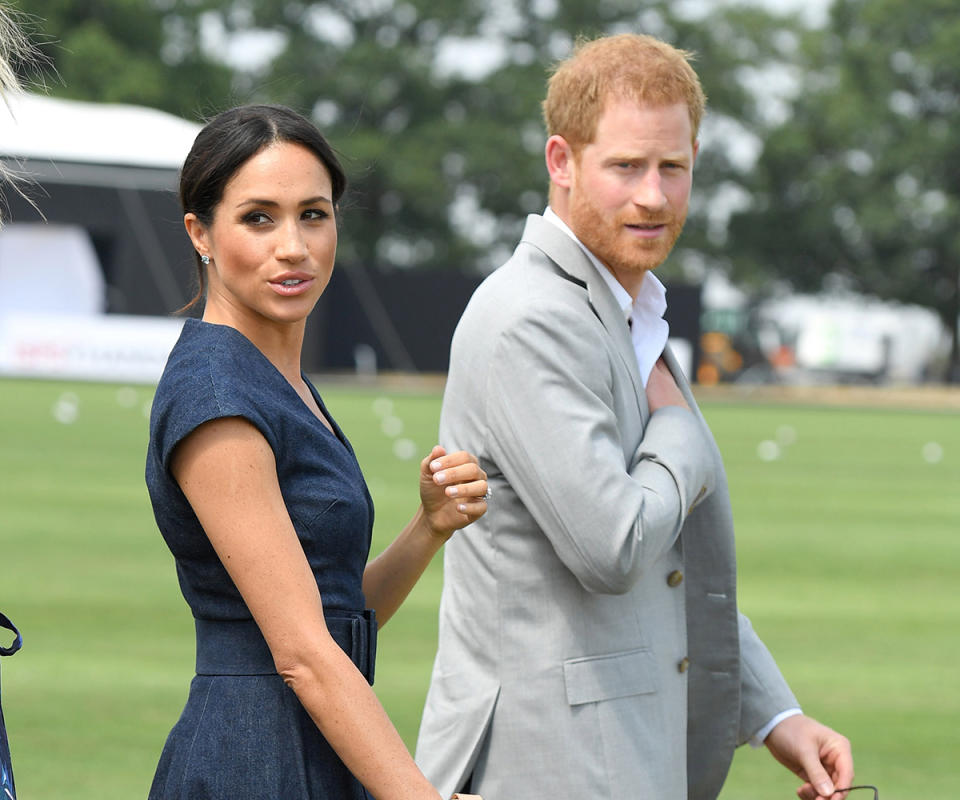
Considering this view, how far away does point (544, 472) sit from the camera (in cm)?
310

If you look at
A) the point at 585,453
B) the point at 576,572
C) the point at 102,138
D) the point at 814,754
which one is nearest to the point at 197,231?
the point at 585,453

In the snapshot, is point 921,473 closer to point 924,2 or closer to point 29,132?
point 29,132

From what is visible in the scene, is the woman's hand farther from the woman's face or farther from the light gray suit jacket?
the woman's face

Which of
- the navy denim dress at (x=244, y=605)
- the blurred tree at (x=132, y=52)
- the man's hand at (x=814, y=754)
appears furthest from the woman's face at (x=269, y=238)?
the blurred tree at (x=132, y=52)

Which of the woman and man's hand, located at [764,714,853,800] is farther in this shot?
man's hand, located at [764,714,853,800]

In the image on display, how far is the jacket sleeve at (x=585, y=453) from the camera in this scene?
3.05m

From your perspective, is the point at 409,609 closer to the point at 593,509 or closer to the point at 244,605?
the point at 593,509

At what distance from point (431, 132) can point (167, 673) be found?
2310 inches

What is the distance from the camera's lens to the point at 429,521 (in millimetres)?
3184

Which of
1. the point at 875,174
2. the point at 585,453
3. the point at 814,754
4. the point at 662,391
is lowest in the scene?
the point at 814,754

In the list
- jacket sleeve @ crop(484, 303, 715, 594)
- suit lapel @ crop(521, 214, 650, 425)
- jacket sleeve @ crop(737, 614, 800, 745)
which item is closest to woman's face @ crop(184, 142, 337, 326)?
jacket sleeve @ crop(484, 303, 715, 594)

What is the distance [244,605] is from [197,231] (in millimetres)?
684

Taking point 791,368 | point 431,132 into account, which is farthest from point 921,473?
point 431,132

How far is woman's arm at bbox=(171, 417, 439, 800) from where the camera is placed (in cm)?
263
